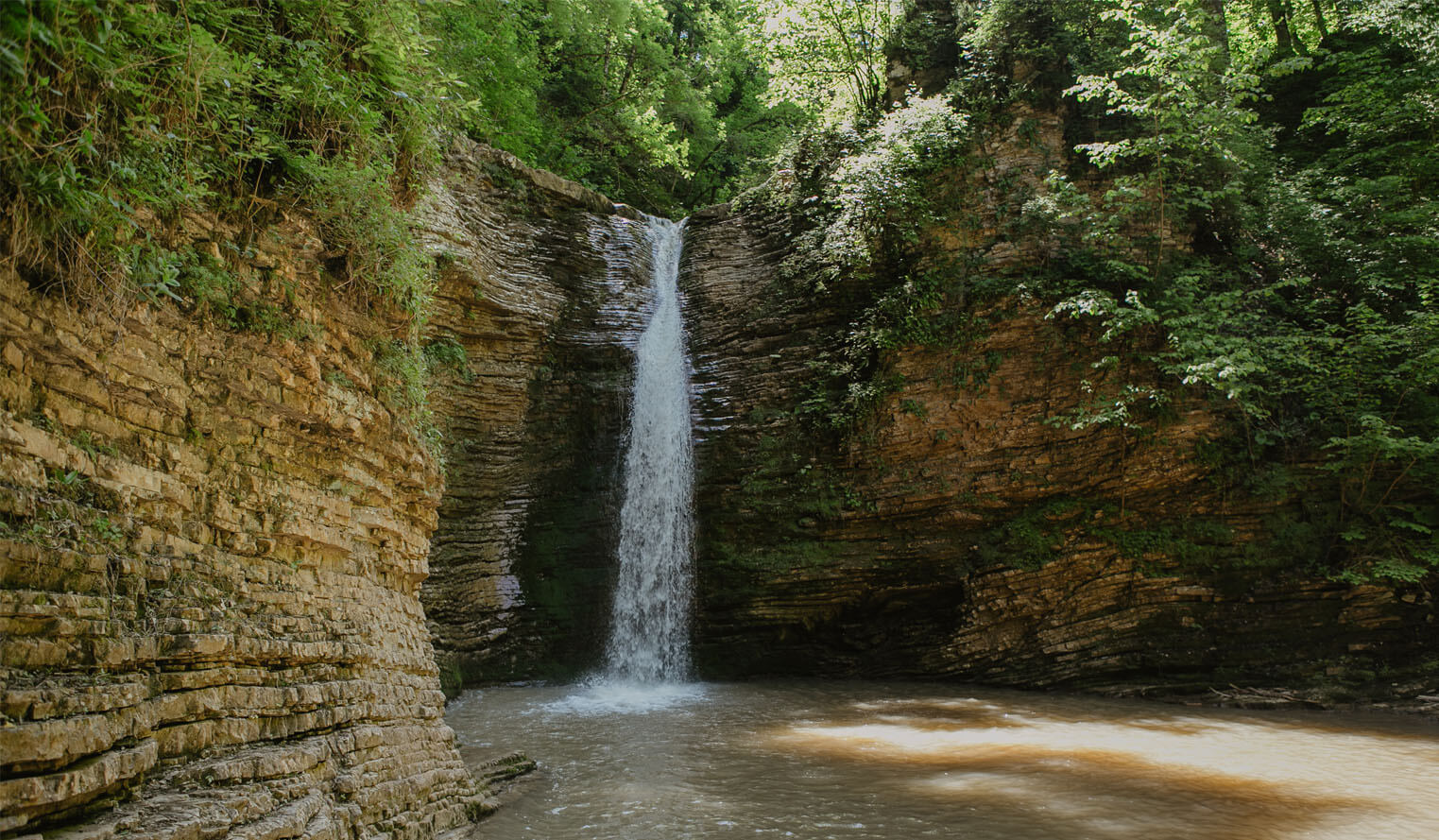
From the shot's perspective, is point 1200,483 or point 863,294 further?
point 863,294

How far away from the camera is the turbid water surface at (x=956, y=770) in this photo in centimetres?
521

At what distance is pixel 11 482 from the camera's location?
2592mm

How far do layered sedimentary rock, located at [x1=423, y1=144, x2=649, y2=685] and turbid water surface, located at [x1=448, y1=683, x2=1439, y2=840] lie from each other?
2115mm

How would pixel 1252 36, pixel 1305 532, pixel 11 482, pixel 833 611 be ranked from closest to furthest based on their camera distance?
pixel 11 482 → pixel 1305 532 → pixel 833 611 → pixel 1252 36

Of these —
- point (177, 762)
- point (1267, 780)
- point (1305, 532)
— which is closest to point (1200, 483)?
point (1305, 532)

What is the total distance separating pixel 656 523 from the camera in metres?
Result: 12.8

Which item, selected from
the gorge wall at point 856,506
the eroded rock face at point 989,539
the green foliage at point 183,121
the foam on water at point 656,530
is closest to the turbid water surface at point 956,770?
the eroded rock face at point 989,539

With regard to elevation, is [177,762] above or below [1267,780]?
above

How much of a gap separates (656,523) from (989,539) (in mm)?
5286

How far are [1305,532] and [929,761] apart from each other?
708 cm

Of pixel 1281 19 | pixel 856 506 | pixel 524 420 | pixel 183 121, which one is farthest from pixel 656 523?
pixel 1281 19

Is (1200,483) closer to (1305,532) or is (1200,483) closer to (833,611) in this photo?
(1305,532)

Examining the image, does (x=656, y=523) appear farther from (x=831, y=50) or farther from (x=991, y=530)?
(x=831, y=50)

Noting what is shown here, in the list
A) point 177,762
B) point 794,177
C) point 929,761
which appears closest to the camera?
point 177,762
